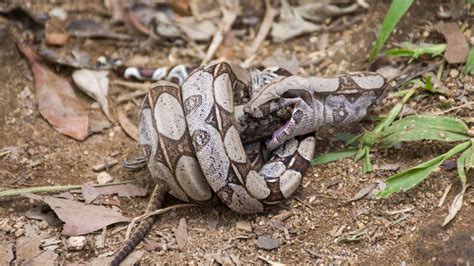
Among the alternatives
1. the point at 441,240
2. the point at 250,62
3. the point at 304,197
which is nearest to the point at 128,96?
the point at 250,62

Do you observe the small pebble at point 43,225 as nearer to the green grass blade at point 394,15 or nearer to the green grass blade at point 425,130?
the green grass blade at point 425,130

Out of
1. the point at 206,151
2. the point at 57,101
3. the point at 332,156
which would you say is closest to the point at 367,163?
the point at 332,156

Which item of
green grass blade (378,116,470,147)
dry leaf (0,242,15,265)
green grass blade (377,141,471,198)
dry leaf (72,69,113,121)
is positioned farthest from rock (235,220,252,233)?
dry leaf (72,69,113,121)

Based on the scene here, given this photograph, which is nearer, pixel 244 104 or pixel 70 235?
pixel 70 235

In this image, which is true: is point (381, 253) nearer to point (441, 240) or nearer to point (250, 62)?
point (441, 240)

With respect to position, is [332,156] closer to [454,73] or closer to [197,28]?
[454,73]
